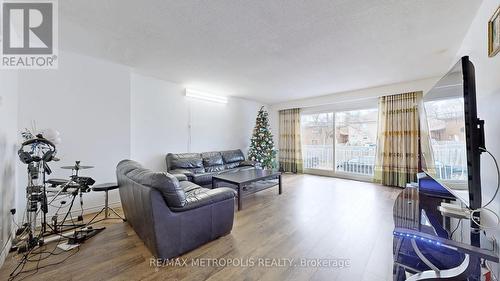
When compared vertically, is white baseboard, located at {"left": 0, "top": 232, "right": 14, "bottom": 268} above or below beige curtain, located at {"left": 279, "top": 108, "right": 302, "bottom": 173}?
below

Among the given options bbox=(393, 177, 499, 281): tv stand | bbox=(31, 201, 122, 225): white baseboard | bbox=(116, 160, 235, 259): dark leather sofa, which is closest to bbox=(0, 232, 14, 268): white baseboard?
bbox=(31, 201, 122, 225): white baseboard

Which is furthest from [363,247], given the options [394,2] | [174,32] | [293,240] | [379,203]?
[174,32]

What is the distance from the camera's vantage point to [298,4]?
68.5 inches

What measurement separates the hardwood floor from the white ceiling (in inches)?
95.1

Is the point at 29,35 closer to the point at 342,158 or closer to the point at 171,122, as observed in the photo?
the point at 171,122

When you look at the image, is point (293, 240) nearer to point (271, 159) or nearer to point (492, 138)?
point (492, 138)

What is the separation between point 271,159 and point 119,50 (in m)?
4.29

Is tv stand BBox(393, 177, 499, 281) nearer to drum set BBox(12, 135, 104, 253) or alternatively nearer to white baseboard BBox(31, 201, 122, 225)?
drum set BBox(12, 135, 104, 253)

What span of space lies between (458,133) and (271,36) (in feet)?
6.48

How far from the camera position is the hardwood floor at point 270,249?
1605 millimetres

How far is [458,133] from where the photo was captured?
3.61 ft

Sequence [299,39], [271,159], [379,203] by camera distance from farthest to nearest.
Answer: [271,159] → [379,203] → [299,39]

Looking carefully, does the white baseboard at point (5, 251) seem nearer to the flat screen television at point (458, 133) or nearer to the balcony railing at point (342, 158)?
the flat screen television at point (458, 133)

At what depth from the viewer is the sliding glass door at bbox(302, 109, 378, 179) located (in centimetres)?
505
